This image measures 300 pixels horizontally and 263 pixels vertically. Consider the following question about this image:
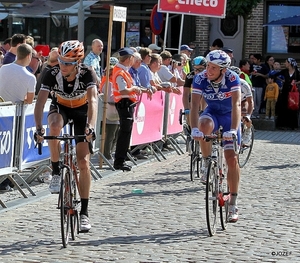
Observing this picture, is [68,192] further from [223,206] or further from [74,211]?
[223,206]

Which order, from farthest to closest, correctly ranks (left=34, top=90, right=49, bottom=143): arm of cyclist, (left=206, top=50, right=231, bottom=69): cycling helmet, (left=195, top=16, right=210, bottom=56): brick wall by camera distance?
(left=195, top=16, right=210, bottom=56): brick wall, (left=206, top=50, right=231, bottom=69): cycling helmet, (left=34, top=90, right=49, bottom=143): arm of cyclist

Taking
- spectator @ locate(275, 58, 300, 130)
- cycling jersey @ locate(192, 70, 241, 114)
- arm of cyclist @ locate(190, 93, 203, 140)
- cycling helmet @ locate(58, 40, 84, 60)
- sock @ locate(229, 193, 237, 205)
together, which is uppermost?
cycling helmet @ locate(58, 40, 84, 60)

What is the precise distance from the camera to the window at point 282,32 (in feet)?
104

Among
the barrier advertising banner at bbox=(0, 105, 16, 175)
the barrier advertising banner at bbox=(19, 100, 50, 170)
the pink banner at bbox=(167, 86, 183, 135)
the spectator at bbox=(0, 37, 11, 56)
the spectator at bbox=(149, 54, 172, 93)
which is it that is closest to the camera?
the barrier advertising banner at bbox=(0, 105, 16, 175)

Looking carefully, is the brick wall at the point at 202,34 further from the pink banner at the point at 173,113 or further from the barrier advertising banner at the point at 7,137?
the barrier advertising banner at the point at 7,137

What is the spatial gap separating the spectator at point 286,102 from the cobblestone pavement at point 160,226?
33.5 ft

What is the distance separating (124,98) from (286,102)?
10.8 m

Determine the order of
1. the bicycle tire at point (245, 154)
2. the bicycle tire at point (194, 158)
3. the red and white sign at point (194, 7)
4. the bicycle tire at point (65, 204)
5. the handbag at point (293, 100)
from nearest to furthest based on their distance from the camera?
the bicycle tire at point (65, 204), the bicycle tire at point (194, 158), the bicycle tire at point (245, 154), the red and white sign at point (194, 7), the handbag at point (293, 100)

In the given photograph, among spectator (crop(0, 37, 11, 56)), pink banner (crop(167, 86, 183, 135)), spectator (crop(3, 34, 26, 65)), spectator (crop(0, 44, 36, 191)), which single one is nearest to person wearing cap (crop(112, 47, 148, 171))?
spectator (crop(3, 34, 26, 65))

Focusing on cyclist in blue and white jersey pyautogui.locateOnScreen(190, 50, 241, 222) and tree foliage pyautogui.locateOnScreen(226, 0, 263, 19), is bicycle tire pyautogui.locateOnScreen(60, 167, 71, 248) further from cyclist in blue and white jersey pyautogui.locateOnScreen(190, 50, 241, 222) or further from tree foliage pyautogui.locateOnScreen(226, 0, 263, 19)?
tree foliage pyautogui.locateOnScreen(226, 0, 263, 19)

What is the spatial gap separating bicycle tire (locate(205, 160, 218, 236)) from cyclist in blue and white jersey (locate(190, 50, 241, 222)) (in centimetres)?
35

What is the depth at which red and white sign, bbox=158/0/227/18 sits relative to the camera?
22.2 metres

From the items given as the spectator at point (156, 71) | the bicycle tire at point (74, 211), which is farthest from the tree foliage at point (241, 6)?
the bicycle tire at point (74, 211)

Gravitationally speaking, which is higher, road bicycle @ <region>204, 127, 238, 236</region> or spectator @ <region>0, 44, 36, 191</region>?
spectator @ <region>0, 44, 36, 191</region>
